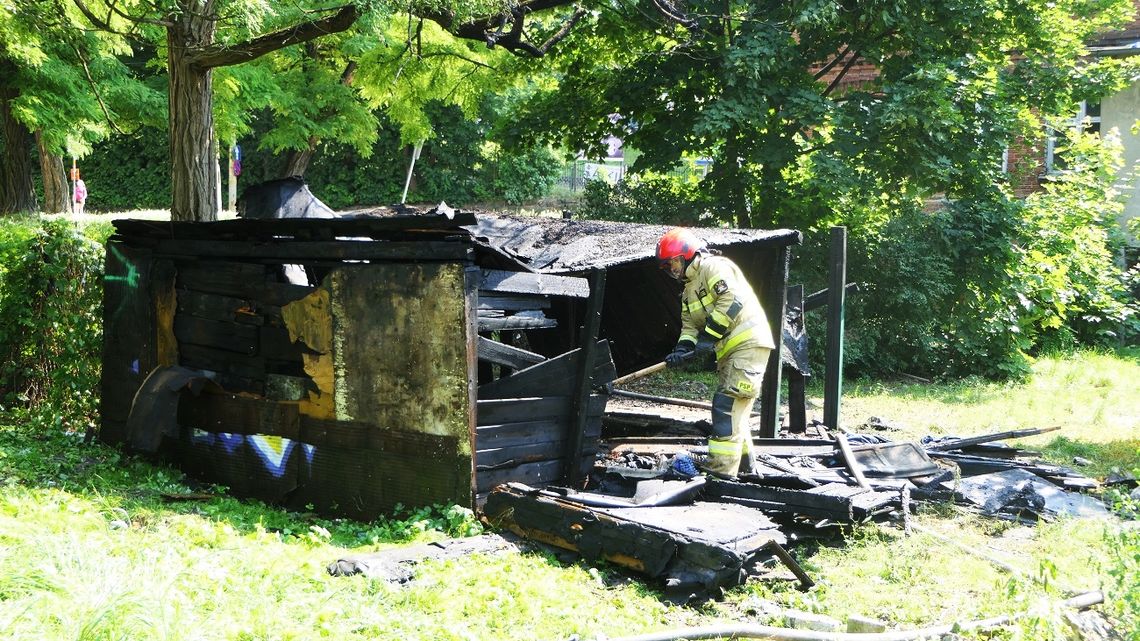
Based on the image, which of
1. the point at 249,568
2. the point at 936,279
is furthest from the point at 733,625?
the point at 936,279

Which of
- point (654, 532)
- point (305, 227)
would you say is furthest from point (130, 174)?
point (654, 532)

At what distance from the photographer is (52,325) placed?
940 cm

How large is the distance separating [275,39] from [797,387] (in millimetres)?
6439

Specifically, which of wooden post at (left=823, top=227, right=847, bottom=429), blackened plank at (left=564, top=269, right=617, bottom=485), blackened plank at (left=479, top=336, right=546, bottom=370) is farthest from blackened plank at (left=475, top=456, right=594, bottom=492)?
wooden post at (left=823, top=227, right=847, bottom=429)

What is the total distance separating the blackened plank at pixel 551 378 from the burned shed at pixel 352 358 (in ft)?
0.04

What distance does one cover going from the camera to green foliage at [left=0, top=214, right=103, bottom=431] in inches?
365

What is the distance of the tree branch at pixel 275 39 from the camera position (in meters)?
8.98

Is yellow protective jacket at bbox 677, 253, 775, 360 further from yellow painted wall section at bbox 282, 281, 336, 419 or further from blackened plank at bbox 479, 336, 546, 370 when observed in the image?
yellow painted wall section at bbox 282, 281, 336, 419

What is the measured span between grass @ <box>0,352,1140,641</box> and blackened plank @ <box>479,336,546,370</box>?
1.20 m

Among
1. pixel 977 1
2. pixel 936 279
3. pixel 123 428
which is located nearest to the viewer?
pixel 123 428

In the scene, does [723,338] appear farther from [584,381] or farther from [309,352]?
[309,352]

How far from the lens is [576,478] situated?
7801mm

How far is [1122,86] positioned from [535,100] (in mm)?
8650

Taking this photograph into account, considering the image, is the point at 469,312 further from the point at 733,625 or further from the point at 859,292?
the point at 859,292
